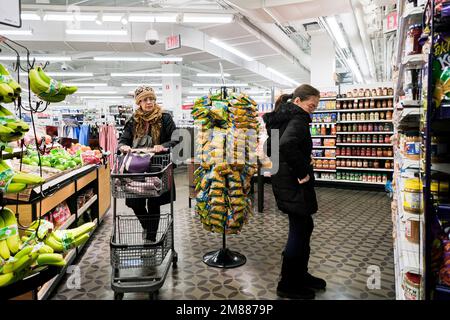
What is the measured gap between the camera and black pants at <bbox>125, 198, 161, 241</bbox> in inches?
122

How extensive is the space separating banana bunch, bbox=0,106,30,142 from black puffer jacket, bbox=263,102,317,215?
179 centimetres

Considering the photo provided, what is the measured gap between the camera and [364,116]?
8.05 meters

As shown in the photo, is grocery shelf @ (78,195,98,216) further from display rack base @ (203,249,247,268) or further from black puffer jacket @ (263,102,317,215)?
black puffer jacket @ (263,102,317,215)

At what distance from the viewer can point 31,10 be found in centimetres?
790

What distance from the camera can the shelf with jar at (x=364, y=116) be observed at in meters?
7.81

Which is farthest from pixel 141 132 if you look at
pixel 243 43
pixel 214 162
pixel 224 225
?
pixel 243 43

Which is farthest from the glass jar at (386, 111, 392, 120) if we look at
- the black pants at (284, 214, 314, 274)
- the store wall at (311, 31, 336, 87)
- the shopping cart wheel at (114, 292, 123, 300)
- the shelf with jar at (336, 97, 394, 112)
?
the shopping cart wheel at (114, 292, 123, 300)

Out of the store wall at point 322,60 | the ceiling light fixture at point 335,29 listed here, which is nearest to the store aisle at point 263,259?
the ceiling light fixture at point 335,29

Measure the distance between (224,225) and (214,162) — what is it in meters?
0.64

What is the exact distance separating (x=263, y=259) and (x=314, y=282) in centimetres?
77

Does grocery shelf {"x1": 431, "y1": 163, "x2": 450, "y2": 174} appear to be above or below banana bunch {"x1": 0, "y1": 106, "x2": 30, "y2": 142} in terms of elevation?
below

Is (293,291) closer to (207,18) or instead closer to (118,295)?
(118,295)

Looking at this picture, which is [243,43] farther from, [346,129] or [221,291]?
[221,291]

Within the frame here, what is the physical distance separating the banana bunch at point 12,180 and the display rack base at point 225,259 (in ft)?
7.44
